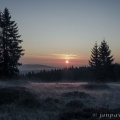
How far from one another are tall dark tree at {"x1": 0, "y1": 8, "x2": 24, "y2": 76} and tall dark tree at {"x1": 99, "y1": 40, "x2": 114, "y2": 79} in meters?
21.3

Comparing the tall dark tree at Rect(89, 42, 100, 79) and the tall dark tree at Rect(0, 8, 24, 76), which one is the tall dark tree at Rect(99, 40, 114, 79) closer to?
the tall dark tree at Rect(89, 42, 100, 79)

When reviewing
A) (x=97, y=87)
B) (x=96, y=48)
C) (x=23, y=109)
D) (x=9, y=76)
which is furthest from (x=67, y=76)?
(x=23, y=109)

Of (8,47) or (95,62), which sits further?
(95,62)

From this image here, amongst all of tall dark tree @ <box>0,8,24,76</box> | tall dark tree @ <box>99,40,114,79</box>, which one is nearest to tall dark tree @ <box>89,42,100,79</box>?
tall dark tree @ <box>99,40,114,79</box>

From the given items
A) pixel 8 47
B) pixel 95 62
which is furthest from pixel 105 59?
pixel 8 47

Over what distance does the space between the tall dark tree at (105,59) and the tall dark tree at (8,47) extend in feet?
70.0

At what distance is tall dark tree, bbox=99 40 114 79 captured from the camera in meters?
45.7

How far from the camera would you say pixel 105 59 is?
46.1m

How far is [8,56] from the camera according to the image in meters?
31.0

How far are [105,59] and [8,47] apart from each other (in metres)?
24.4

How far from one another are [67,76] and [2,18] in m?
48.3

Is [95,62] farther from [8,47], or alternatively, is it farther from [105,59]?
[8,47]

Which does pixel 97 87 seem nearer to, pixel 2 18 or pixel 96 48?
pixel 2 18

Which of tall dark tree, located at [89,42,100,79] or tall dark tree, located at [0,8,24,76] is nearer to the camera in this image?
tall dark tree, located at [0,8,24,76]
